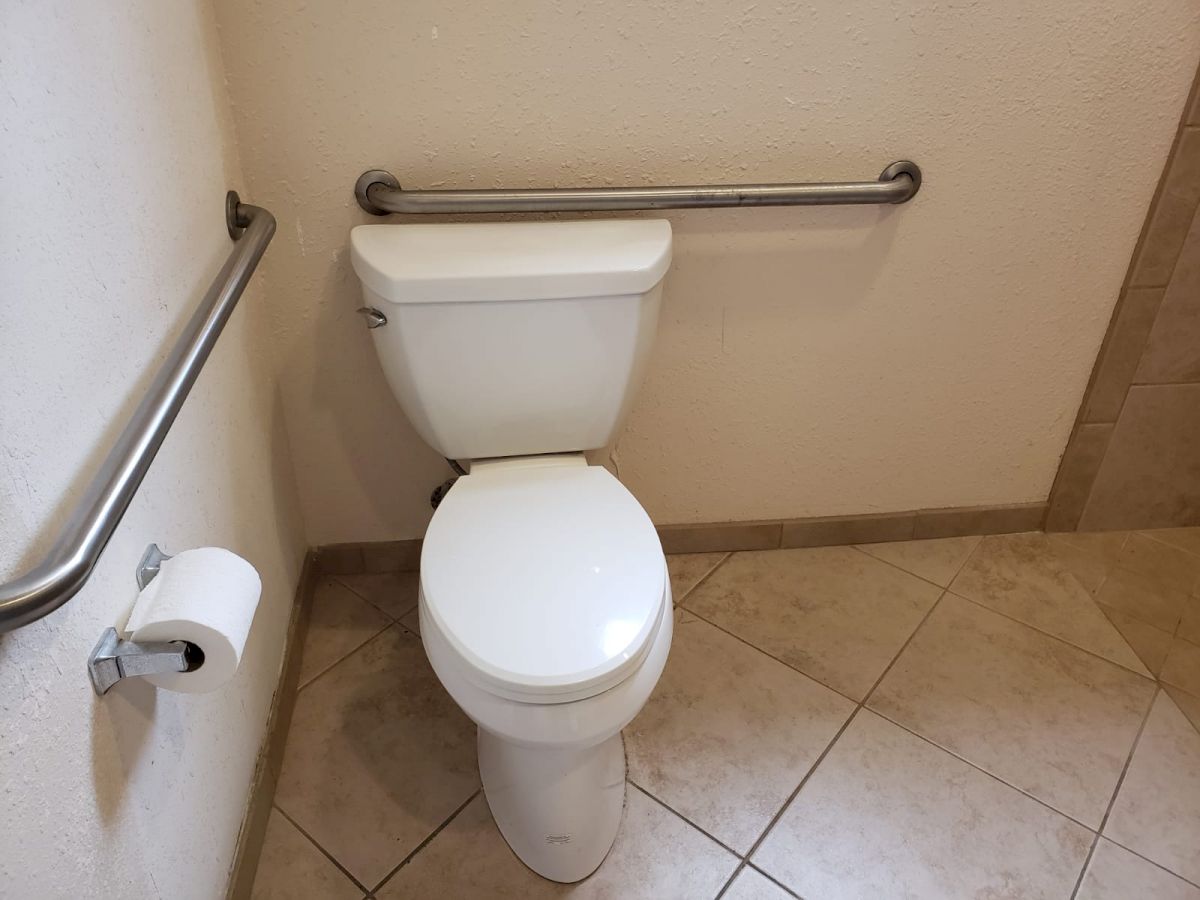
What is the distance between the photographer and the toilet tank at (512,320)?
1.21 metres

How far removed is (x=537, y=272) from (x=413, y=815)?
82 centimetres

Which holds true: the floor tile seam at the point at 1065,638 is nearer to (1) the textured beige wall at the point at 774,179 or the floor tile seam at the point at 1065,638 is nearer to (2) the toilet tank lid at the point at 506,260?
(1) the textured beige wall at the point at 774,179

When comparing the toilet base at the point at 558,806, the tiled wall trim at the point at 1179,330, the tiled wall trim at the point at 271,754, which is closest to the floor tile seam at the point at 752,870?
the toilet base at the point at 558,806

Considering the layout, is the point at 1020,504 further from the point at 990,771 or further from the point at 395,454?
the point at 395,454

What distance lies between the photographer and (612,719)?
1042 millimetres

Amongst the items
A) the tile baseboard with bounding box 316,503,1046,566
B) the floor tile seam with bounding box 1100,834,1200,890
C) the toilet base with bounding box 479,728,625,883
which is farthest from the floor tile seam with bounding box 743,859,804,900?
the tile baseboard with bounding box 316,503,1046,566

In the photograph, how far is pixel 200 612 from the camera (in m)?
0.78

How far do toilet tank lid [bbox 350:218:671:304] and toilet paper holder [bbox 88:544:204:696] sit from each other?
57 cm

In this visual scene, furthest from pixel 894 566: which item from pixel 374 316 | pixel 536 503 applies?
pixel 374 316

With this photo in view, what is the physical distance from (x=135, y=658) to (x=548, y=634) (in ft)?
1.43

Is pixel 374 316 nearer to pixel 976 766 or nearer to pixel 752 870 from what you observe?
pixel 752 870

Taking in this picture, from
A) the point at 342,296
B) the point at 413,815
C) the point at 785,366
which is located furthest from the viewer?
the point at 785,366

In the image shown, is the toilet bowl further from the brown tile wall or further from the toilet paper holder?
the brown tile wall

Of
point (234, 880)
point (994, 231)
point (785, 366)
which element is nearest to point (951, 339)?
point (994, 231)
